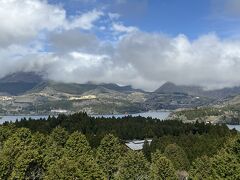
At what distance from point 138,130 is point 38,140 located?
91651 millimetres

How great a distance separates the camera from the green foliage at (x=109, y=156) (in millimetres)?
99312

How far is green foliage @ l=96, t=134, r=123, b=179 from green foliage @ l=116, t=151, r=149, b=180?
12.8 m

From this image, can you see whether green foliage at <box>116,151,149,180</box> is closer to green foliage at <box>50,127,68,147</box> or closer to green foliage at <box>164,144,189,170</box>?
green foliage at <box>164,144,189,170</box>

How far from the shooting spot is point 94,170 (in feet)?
210

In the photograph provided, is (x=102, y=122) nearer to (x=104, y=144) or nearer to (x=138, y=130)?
(x=138, y=130)

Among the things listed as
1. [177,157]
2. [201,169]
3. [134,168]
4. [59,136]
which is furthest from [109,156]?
[201,169]

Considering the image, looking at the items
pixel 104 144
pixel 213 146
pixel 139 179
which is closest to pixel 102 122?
pixel 213 146

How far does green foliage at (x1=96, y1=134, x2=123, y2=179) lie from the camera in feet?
326

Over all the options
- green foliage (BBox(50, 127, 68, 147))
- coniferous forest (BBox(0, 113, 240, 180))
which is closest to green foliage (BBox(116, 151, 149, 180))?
coniferous forest (BBox(0, 113, 240, 180))

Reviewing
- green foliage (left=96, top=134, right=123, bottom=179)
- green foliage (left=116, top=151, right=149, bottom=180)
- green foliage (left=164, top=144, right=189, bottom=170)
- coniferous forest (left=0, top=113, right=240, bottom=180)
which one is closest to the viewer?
coniferous forest (left=0, top=113, right=240, bottom=180)

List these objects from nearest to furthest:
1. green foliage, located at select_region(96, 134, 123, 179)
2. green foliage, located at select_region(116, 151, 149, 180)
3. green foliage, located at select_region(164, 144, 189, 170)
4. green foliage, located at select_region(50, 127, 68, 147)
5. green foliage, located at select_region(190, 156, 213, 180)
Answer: green foliage, located at select_region(116, 151, 149, 180), green foliage, located at select_region(190, 156, 213, 180), green foliage, located at select_region(96, 134, 123, 179), green foliage, located at select_region(164, 144, 189, 170), green foliage, located at select_region(50, 127, 68, 147)

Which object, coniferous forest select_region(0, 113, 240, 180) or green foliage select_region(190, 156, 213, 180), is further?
green foliage select_region(190, 156, 213, 180)

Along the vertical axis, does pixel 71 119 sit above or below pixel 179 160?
above

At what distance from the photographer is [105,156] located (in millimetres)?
101438
